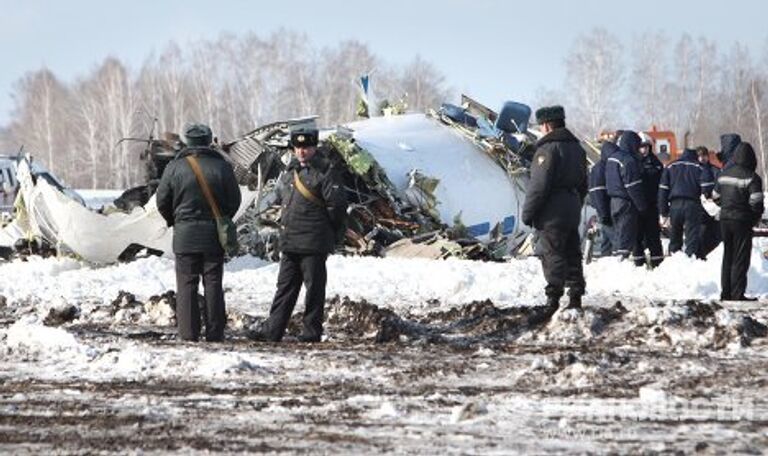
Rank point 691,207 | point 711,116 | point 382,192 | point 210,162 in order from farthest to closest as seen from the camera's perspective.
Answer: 1. point 711,116
2. point 382,192
3. point 691,207
4. point 210,162

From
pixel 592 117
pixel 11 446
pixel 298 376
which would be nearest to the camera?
pixel 11 446

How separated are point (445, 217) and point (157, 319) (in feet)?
27.7

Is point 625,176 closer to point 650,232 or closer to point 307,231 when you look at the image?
point 650,232

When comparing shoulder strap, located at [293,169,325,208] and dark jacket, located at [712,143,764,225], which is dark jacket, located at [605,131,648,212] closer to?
dark jacket, located at [712,143,764,225]

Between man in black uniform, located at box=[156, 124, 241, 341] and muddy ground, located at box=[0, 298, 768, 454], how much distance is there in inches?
10.5

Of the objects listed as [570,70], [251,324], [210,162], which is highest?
[570,70]

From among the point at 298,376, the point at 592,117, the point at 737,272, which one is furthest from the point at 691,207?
the point at 592,117

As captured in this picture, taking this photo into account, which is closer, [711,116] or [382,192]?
[382,192]

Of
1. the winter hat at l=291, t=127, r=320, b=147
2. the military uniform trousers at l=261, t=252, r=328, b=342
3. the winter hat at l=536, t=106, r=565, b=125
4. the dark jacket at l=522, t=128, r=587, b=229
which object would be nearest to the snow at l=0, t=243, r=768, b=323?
the dark jacket at l=522, t=128, r=587, b=229

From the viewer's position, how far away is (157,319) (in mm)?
11727

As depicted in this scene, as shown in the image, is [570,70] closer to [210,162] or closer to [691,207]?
[691,207]

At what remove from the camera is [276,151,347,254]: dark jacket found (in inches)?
387

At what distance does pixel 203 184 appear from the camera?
392 inches

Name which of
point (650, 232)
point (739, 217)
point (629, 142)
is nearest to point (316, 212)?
point (739, 217)
